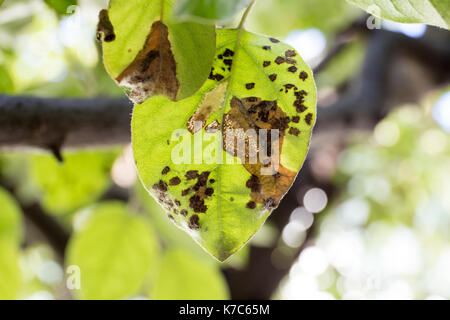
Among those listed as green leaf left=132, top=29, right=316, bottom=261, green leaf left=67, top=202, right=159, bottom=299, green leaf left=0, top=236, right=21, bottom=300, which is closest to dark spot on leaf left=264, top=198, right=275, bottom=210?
green leaf left=132, top=29, right=316, bottom=261

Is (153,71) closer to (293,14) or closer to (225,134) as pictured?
(225,134)

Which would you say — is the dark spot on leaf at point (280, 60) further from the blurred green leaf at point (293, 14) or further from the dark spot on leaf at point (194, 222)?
the blurred green leaf at point (293, 14)

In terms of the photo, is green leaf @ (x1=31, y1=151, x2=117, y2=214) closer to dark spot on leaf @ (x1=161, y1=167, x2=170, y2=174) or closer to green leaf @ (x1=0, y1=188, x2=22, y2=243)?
green leaf @ (x1=0, y1=188, x2=22, y2=243)

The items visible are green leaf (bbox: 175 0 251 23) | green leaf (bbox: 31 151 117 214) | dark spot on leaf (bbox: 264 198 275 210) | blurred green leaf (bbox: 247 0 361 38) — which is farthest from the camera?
blurred green leaf (bbox: 247 0 361 38)

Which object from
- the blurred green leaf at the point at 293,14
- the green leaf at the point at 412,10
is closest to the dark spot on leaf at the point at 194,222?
the green leaf at the point at 412,10

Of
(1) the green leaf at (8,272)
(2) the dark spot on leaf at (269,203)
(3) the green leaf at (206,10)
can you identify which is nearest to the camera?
(3) the green leaf at (206,10)

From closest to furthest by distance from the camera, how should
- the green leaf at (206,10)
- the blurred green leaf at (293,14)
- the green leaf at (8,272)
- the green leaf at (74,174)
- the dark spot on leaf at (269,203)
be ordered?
1. the green leaf at (206,10)
2. the dark spot on leaf at (269,203)
3. the green leaf at (8,272)
4. the green leaf at (74,174)
5. the blurred green leaf at (293,14)
